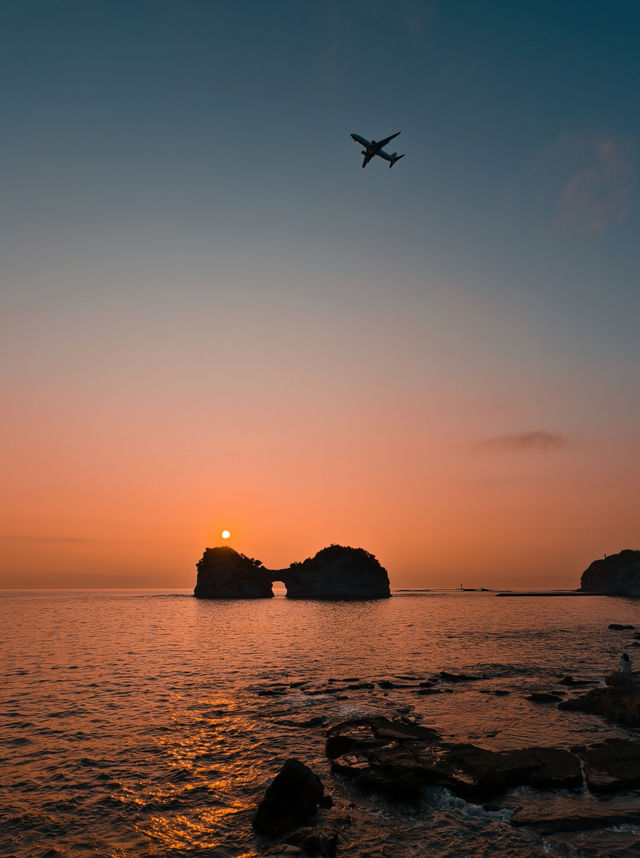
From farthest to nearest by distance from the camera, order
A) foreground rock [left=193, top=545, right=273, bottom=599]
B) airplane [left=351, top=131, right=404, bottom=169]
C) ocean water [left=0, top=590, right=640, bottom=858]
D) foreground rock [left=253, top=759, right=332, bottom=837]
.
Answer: foreground rock [left=193, top=545, right=273, bottom=599], airplane [left=351, top=131, right=404, bottom=169], foreground rock [left=253, top=759, right=332, bottom=837], ocean water [left=0, top=590, right=640, bottom=858]

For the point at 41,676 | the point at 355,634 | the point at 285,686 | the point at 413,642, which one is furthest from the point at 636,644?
the point at 41,676

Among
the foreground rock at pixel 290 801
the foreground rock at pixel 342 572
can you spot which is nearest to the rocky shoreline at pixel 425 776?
the foreground rock at pixel 290 801

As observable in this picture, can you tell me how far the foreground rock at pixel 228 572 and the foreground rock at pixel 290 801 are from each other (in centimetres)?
17978

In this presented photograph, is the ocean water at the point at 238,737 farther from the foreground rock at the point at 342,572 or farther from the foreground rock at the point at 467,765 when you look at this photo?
the foreground rock at the point at 342,572

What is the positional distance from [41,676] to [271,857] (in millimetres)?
34989

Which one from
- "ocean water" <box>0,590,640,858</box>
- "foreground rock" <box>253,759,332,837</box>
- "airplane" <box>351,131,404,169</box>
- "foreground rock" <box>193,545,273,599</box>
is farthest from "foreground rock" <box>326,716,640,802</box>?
"foreground rock" <box>193,545,273,599</box>

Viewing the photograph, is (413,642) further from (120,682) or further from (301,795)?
(301,795)

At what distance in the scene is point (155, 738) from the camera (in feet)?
78.1

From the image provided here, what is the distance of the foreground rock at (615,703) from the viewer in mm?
25156

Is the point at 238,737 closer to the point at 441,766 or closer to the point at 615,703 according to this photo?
the point at 441,766

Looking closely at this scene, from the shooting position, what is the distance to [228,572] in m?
193

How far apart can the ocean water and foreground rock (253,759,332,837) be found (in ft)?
2.01

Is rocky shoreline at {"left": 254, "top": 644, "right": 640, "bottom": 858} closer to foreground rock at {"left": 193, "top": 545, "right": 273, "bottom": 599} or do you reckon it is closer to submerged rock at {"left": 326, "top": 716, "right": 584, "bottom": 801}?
submerged rock at {"left": 326, "top": 716, "right": 584, "bottom": 801}

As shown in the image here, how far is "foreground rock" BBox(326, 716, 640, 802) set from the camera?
17031 millimetres
